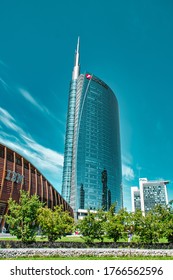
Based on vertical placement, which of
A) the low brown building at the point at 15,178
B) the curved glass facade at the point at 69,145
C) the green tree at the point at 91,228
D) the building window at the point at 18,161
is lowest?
the green tree at the point at 91,228

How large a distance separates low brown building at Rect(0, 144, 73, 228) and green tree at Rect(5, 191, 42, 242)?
1667cm

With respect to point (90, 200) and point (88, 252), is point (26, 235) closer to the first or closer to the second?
point (88, 252)

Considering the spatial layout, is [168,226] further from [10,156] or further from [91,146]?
[91,146]

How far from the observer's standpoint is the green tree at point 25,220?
23733 millimetres

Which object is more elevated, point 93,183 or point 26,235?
point 93,183

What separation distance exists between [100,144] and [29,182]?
361 ft

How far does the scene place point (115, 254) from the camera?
18.3 m

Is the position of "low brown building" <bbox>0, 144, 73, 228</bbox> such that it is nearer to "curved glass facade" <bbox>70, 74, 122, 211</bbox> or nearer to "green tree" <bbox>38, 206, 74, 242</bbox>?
"green tree" <bbox>38, 206, 74, 242</bbox>

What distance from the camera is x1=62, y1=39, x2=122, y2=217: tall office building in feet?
455

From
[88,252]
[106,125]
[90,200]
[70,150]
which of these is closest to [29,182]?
[88,252]

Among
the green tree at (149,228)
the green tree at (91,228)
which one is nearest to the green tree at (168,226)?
the green tree at (149,228)

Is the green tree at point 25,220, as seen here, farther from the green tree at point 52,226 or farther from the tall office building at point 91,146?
the tall office building at point 91,146

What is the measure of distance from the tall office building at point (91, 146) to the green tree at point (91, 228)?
109605 mm
